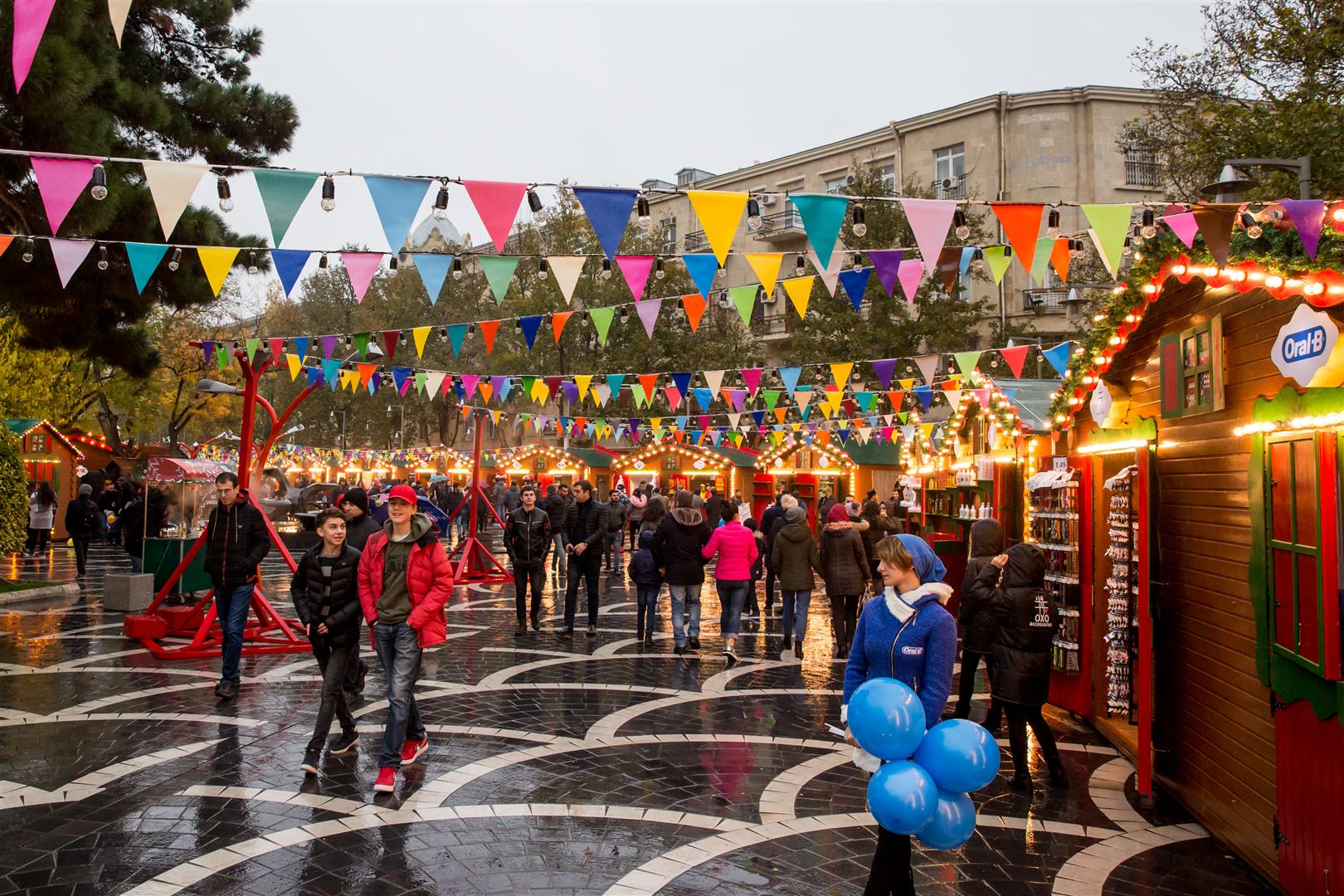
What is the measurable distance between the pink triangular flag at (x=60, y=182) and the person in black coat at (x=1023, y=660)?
7090 mm

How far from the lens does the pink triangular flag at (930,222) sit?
7.21 m

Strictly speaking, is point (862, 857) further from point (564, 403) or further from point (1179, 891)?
point (564, 403)

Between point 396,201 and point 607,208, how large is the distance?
165 cm

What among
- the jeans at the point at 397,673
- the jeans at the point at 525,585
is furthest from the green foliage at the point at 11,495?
the jeans at the point at 397,673

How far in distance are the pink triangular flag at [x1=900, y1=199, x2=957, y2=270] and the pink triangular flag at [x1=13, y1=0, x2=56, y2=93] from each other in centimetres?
575

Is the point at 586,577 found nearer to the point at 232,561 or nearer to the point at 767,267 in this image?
the point at 232,561

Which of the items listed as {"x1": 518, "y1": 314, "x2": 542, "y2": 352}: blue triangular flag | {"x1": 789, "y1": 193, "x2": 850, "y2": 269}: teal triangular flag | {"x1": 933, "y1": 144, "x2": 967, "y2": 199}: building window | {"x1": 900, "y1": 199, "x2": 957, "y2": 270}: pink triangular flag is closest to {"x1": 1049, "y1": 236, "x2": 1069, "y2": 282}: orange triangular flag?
{"x1": 900, "y1": 199, "x2": 957, "y2": 270}: pink triangular flag

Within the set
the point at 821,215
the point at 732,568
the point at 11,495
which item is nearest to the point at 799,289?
the point at 821,215

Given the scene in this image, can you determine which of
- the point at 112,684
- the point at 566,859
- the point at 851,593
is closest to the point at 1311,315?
the point at 566,859

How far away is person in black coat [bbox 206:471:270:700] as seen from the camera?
783 centimetres

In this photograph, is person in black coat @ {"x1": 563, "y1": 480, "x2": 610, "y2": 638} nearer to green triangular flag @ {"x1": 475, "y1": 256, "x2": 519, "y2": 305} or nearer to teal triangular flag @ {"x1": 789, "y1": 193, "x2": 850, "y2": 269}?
green triangular flag @ {"x1": 475, "y1": 256, "x2": 519, "y2": 305}

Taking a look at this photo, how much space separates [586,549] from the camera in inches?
429

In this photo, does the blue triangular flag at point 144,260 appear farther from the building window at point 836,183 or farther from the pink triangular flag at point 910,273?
the building window at point 836,183

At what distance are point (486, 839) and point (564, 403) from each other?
1412 inches
